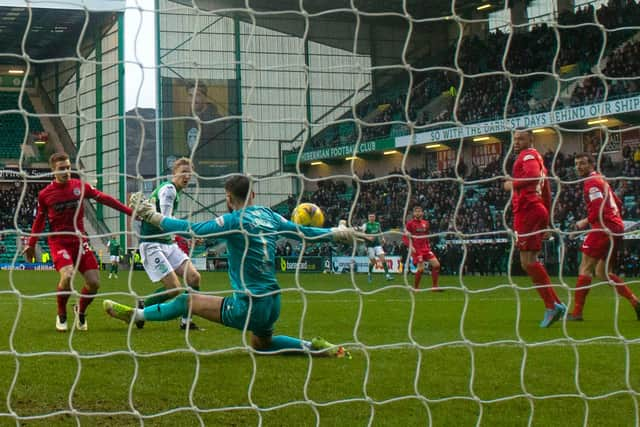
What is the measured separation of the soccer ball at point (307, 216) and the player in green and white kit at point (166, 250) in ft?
5.56

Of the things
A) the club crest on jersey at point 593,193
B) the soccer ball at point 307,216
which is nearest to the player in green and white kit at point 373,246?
the club crest on jersey at point 593,193

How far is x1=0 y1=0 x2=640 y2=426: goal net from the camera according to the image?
4.09m

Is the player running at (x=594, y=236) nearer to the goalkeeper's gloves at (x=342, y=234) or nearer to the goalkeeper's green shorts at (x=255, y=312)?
the goalkeeper's gloves at (x=342, y=234)

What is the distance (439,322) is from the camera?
8.55 m

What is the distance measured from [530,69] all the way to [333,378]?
25.0 m

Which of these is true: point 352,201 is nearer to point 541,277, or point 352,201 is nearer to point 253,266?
point 541,277

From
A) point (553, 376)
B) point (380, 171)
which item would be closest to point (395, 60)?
point (380, 171)

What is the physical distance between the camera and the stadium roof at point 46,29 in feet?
98.1

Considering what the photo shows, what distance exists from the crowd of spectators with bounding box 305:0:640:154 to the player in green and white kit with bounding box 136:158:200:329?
1635 centimetres

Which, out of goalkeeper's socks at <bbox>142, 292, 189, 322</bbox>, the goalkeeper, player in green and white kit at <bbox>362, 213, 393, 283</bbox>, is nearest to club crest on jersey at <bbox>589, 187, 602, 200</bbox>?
the goalkeeper

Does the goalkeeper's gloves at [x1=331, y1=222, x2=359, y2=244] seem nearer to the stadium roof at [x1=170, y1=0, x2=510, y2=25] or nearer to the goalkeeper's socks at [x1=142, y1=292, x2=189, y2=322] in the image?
the goalkeeper's socks at [x1=142, y1=292, x2=189, y2=322]

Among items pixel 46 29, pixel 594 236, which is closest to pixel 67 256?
pixel 594 236

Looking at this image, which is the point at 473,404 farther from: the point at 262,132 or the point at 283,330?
the point at 262,132

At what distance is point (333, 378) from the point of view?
4.94 meters
